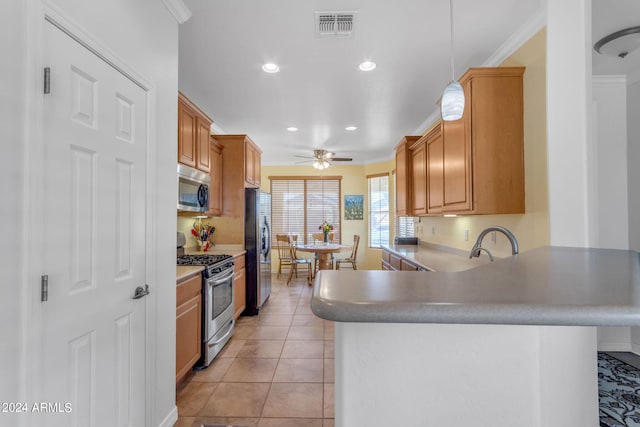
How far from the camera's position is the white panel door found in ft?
3.65

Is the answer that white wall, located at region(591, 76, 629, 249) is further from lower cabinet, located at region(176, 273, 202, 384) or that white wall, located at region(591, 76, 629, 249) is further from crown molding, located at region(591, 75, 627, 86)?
lower cabinet, located at region(176, 273, 202, 384)

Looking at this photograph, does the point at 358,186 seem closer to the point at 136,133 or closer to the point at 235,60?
the point at 235,60

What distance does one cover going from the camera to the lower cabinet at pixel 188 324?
87.0 inches

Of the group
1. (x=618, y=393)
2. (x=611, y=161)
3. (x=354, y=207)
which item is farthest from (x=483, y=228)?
(x=354, y=207)

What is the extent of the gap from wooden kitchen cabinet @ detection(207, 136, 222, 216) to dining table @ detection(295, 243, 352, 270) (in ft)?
6.74

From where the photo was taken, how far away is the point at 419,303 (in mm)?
554

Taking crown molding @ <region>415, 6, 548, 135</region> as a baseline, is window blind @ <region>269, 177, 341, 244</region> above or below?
below

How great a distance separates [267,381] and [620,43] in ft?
12.1

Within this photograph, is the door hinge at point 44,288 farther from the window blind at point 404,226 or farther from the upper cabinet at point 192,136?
the window blind at point 404,226

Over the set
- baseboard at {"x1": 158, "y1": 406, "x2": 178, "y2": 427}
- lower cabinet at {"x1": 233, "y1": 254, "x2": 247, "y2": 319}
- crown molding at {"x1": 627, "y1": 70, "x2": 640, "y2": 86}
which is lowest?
baseboard at {"x1": 158, "y1": 406, "x2": 178, "y2": 427}

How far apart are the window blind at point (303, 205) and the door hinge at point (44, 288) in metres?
6.00

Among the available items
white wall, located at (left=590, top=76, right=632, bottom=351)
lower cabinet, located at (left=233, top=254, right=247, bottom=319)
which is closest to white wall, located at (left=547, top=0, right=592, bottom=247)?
white wall, located at (left=590, top=76, right=632, bottom=351)

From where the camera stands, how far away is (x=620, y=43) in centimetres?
218

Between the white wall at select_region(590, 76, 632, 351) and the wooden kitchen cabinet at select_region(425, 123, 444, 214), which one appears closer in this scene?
the white wall at select_region(590, 76, 632, 351)
